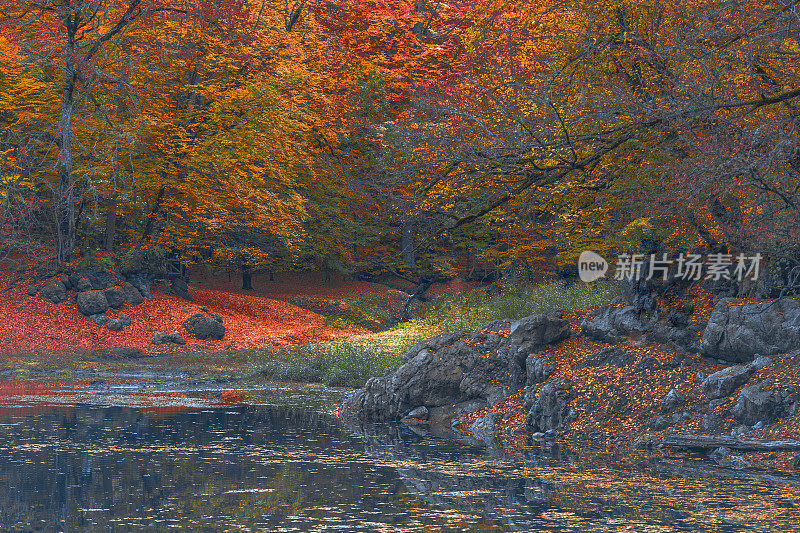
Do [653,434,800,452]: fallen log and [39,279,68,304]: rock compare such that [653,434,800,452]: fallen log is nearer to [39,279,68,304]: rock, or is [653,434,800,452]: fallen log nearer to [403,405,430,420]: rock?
[403,405,430,420]: rock

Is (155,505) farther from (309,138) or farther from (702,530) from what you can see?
(309,138)

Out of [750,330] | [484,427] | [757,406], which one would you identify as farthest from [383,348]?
[757,406]

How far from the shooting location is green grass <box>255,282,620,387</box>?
1878 centimetres

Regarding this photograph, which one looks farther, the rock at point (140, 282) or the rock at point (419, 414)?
the rock at point (140, 282)

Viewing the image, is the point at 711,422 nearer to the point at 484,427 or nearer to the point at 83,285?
the point at 484,427

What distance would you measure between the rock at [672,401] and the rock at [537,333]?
97.5 inches

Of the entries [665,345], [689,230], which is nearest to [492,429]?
[665,345]

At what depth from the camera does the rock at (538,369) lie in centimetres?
1262

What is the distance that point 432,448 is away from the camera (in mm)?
10922

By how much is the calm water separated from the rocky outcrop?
1.29m

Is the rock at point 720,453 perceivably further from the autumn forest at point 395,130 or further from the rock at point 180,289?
the rock at point 180,289

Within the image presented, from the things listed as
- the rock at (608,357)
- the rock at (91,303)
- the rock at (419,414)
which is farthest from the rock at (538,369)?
the rock at (91,303)

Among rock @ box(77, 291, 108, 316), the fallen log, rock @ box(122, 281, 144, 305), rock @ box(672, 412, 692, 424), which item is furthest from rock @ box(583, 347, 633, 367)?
rock @ box(122, 281, 144, 305)

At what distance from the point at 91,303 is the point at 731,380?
20.5 metres
